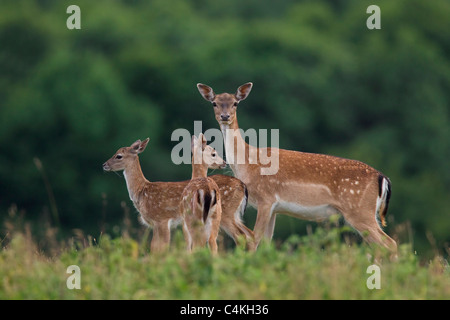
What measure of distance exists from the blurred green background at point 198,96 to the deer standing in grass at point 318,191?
55.7ft

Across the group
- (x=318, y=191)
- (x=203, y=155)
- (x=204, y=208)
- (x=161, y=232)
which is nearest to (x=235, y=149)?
(x=203, y=155)

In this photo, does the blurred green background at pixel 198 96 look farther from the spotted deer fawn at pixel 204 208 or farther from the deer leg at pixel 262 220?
the spotted deer fawn at pixel 204 208

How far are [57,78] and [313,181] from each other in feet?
94.0

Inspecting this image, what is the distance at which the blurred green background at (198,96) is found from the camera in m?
33.6

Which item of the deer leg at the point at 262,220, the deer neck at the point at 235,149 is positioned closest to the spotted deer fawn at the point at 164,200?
the deer leg at the point at 262,220

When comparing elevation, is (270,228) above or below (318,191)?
below

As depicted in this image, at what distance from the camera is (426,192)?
33.9 metres

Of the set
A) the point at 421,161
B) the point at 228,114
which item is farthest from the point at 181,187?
the point at 421,161

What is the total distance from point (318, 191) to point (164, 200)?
1741 millimetres

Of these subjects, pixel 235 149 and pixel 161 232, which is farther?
pixel 235 149

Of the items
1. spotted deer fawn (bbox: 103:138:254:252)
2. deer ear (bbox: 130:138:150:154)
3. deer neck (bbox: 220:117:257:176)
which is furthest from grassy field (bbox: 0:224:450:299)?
deer ear (bbox: 130:138:150:154)

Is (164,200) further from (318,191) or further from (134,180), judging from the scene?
(318,191)

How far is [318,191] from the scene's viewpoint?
1107cm

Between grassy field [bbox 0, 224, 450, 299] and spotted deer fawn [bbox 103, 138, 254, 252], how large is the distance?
231 centimetres
